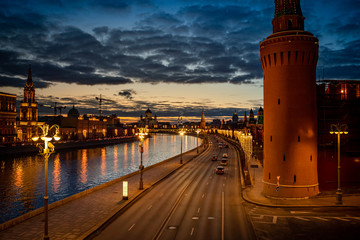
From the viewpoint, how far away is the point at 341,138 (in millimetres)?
32188

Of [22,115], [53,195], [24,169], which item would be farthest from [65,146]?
[53,195]

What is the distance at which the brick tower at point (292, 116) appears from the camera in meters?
29.7

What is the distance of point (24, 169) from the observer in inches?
2699

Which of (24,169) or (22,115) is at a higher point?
(22,115)

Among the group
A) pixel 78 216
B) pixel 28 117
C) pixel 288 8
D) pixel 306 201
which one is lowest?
pixel 306 201

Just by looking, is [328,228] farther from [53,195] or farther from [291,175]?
[53,195]

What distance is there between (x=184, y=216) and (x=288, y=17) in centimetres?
2486

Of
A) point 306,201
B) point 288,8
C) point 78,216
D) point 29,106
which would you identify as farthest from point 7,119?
point 306,201

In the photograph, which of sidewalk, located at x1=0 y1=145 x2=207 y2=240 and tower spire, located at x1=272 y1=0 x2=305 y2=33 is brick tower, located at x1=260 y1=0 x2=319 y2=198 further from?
sidewalk, located at x1=0 y1=145 x2=207 y2=240

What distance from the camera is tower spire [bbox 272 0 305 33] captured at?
31.7 metres

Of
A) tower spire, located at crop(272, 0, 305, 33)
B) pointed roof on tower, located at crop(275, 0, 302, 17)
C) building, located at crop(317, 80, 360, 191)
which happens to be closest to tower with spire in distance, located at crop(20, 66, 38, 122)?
tower spire, located at crop(272, 0, 305, 33)

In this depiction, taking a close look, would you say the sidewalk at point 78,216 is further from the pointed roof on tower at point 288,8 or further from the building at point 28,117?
the building at point 28,117

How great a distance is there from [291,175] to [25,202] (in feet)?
116

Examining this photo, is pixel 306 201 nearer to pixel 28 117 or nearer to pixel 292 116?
pixel 292 116
